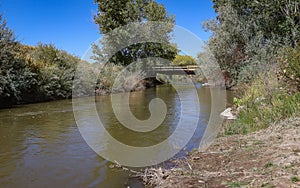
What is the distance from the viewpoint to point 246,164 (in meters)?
3.90

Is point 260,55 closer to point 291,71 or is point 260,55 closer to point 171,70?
point 291,71

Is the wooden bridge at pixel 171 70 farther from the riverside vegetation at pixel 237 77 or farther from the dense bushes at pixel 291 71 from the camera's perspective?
the dense bushes at pixel 291 71

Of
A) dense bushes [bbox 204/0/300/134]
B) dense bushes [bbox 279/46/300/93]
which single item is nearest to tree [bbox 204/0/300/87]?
dense bushes [bbox 204/0/300/134]

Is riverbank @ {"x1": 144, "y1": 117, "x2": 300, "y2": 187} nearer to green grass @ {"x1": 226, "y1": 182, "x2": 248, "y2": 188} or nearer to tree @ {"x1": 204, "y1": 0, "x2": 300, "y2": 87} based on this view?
green grass @ {"x1": 226, "y1": 182, "x2": 248, "y2": 188}

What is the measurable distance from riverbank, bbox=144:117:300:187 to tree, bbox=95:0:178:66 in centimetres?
2418

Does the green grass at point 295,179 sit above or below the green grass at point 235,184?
above

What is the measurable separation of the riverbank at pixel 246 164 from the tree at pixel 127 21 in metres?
24.2

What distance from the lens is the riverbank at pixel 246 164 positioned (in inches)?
127

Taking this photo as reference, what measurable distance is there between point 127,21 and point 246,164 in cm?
2699

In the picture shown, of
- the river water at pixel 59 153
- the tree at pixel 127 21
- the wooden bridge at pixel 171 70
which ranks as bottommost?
the river water at pixel 59 153

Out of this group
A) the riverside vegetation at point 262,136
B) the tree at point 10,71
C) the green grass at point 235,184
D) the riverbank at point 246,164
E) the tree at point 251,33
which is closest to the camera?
the green grass at point 235,184

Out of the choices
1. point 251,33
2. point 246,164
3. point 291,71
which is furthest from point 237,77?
point 246,164

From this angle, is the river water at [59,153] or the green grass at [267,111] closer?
the river water at [59,153]

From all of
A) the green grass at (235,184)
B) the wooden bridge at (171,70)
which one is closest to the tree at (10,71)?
the green grass at (235,184)
